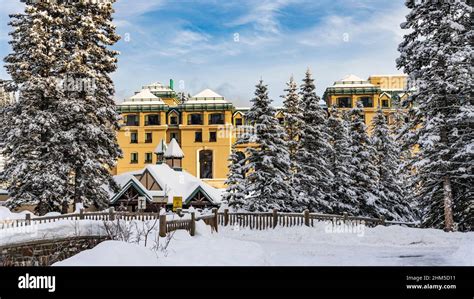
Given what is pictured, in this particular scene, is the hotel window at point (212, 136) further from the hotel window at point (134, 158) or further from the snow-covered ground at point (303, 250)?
Answer: the snow-covered ground at point (303, 250)

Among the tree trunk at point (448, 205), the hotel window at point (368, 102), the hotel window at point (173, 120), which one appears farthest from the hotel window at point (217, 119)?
the tree trunk at point (448, 205)

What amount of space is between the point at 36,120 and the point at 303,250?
16.2 m

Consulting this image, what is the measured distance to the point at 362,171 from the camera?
30.9m

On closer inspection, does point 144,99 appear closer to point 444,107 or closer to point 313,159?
point 313,159

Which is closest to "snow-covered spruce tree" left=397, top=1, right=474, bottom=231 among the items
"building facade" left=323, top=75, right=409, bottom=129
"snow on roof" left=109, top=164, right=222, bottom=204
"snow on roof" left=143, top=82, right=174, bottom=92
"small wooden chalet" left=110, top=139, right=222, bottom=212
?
"small wooden chalet" left=110, top=139, right=222, bottom=212

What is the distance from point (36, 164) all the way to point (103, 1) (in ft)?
36.7

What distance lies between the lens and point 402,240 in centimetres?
1644

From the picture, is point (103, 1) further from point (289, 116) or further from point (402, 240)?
point (402, 240)

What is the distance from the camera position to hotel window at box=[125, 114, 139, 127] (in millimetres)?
72188

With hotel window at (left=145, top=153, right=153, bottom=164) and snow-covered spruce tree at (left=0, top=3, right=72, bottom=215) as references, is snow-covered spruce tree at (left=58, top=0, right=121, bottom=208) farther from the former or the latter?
hotel window at (left=145, top=153, right=153, bottom=164)

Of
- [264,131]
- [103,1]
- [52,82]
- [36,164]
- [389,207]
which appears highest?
[103,1]

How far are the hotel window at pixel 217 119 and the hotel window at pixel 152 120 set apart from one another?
887 cm

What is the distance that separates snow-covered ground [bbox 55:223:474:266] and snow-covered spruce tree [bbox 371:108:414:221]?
12.7m
